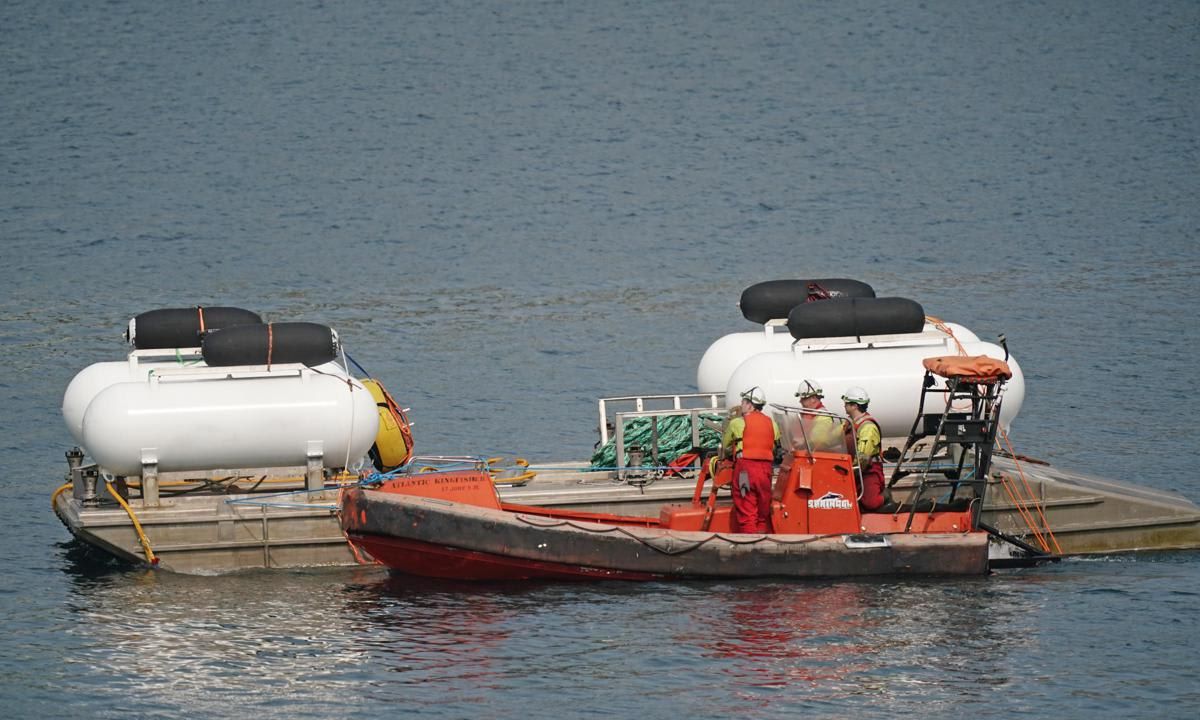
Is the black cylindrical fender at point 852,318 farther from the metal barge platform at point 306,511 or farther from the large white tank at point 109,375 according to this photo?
the large white tank at point 109,375

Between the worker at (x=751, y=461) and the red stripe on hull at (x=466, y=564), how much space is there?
102cm

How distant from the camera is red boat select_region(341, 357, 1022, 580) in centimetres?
1595

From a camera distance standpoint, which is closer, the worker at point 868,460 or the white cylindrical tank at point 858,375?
the worker at point 868,460

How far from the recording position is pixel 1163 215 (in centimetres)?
3984

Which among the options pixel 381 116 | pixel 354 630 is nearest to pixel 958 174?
pixel 381 116

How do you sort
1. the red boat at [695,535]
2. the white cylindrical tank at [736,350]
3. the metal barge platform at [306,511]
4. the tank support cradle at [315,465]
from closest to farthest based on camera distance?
the red boat at [695,535] → the metal barge platform at [306,511] → the tank support cradle at [315,465] → the white cylindrical tank at [736,350]

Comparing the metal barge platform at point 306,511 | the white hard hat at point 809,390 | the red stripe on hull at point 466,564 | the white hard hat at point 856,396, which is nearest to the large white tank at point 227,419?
the metal barge platform at point 306,511

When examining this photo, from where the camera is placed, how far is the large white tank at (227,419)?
54.4 ft

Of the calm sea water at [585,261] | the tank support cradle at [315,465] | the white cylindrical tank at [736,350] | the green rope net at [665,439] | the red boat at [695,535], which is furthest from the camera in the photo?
the white cylindrical tank at [736,350]

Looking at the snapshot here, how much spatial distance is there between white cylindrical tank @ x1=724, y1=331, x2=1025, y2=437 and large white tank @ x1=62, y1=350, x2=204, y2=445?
576cm

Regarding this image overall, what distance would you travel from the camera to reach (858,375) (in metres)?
17.2

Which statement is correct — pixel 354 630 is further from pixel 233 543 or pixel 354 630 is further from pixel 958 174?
pixel 958 174

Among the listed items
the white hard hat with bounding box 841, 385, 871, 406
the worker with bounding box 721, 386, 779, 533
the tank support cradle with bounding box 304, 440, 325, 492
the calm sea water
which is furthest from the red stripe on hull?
the white hard hat with bounding box 841, 385, 871, 406

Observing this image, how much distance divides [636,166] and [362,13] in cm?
1987
